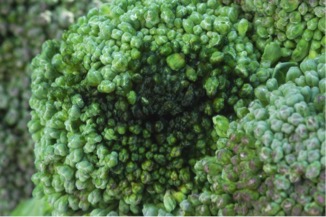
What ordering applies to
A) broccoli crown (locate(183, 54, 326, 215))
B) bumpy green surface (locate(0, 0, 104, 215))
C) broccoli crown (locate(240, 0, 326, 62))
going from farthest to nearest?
bumpy green surface (locate(0, 0, 104, 215)), broccoli crown (locate(240, 0, 326, 62)), broccoli crown (locate(183, 54, 326, 215))

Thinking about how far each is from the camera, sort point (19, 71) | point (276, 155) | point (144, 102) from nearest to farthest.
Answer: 1. point (276, 155)
2. point (144, 102)
3. point (19, 71)

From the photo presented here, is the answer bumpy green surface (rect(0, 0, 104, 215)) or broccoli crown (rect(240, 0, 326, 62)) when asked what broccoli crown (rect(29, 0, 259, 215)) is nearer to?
broccoli crown (rect(240, 0, 326, 62))

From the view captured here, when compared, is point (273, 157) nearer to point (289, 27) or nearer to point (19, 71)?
point (289, 27)

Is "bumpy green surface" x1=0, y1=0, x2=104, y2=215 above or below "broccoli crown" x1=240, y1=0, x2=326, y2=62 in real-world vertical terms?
below

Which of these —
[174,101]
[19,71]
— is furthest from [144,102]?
[19,71]

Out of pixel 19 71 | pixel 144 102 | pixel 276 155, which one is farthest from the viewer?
pixel 19 71

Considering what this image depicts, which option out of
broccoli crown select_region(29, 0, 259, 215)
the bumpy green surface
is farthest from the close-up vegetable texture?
the bumpy green surface

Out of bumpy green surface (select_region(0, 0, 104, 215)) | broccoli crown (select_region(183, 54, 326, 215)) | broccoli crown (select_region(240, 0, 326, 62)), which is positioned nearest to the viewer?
broccoli crown (select_region(183, 54, 326, 215))

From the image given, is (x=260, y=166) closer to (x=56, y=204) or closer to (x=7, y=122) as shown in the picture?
(x=56, y=204)
